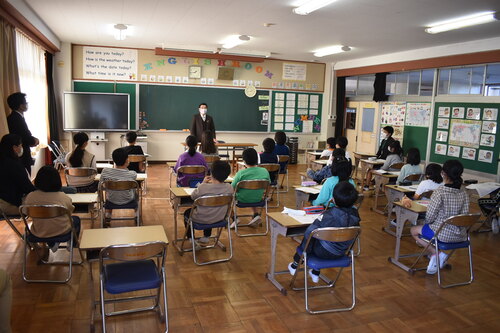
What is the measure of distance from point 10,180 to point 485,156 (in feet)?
23.8

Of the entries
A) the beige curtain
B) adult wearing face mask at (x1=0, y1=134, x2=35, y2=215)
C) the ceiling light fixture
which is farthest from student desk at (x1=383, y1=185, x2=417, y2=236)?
the ceiling light fixture

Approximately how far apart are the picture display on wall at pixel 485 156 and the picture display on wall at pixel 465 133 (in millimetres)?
159

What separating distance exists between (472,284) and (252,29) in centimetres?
511

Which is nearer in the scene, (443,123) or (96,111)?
(443,123)

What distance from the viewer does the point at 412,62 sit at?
27.4 feet

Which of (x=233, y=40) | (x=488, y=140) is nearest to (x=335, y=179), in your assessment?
(x=488, y=140)

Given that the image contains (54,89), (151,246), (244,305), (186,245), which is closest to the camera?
(151,246)

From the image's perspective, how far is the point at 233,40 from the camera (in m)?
8.04

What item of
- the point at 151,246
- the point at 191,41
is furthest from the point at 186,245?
the point at 191,41

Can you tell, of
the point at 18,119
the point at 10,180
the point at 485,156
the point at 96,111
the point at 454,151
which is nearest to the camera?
A: the point at 10,180

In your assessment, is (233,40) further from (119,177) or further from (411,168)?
(119,177)

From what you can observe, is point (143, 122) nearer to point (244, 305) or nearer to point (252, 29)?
point (252, 29)

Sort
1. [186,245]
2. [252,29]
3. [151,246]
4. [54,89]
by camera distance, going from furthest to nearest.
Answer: [54,89] < [252,29] < [186,245] < [151,246]

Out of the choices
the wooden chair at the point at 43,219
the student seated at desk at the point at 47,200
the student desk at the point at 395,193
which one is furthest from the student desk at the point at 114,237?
the student desk at the point at 395,193
